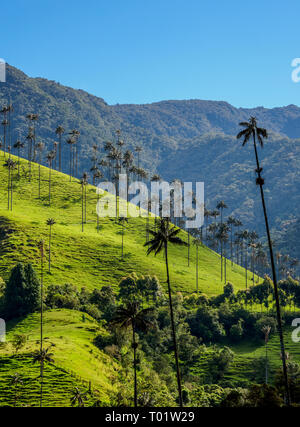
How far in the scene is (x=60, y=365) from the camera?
8456 centimetres

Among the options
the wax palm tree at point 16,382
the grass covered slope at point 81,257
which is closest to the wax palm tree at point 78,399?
the wax palm tree at point 16,382

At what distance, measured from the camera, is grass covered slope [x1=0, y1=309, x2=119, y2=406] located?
7650cm

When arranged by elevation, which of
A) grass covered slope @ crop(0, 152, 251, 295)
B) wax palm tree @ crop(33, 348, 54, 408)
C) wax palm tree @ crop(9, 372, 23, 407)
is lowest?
wax palm tree @ crop(9, 372, 23, 407)

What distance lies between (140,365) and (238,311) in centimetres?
5157

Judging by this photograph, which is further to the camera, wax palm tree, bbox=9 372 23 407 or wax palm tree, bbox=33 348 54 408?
wax palm tree, bbox=33 348 54 408

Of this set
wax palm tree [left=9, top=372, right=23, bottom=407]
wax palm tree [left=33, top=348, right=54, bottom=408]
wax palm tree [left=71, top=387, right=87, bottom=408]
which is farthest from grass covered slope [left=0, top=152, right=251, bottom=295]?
wax palm tree [left=71, top=387, right=87, bottom=408]

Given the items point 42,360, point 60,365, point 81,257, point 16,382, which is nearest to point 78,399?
point 42,360

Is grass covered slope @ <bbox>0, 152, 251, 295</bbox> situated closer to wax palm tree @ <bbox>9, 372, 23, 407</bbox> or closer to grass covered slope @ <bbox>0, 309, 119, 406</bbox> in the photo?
grass covered slope @ <bbox>0, 309, 119, 406</bbox>

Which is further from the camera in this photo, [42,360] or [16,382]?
[42,360]

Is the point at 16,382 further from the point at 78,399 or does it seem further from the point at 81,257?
the point at 81,257

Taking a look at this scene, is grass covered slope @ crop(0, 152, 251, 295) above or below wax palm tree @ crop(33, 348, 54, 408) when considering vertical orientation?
above

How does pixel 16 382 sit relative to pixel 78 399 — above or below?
above

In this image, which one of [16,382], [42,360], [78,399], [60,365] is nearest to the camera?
[78,399]

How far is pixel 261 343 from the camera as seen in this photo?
133500 mm
